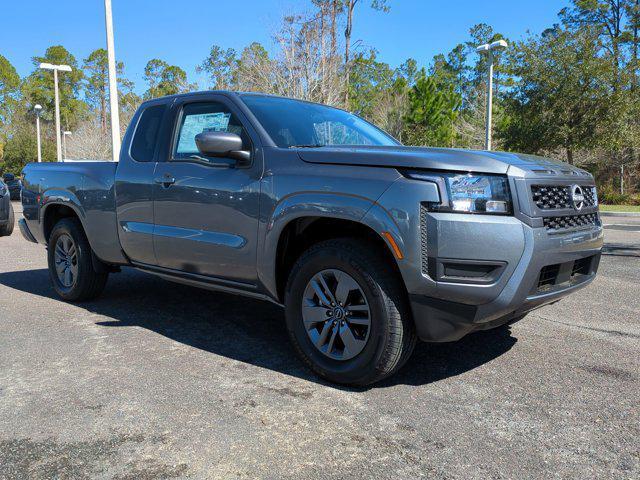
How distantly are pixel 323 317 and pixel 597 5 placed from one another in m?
47.4

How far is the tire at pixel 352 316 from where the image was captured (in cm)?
313

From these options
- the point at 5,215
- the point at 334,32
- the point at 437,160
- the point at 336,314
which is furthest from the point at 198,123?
the point at 334,32

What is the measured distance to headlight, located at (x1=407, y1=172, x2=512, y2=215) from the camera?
2.92m

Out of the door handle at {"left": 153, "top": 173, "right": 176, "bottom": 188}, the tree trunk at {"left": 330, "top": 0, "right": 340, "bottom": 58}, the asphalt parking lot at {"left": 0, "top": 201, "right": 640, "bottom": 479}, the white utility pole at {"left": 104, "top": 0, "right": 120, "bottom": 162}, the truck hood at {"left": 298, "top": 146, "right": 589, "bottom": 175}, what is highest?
the tree trunk at {"left": 330, "top": 0, "right": 340, "bottom": 58}

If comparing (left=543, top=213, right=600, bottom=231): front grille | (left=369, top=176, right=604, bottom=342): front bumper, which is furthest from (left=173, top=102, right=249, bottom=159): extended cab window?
(left=543, top=213, right=600, bottom=231): front grille

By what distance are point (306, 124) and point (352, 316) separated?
1.62 metres

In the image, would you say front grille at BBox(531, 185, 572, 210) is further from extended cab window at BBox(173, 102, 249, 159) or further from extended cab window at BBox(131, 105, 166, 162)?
extended cab window at BBox(131, 105, 166, 162)

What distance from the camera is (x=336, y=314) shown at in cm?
337

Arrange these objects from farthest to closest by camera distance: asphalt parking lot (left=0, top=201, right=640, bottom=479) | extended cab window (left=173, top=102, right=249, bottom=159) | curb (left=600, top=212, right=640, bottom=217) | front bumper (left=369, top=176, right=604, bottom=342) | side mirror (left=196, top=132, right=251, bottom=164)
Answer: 1. curb (left=600, top=212, right=640, bottom=217)
2. extended cab window (left=173, top=102, right=249, bottom=159)
3. side mirror (left=196, top=132, right=251, bottom=164)
4. front bumper (left=369, top=176, right=604, bottom=342)
5. asphalt parking lot (left=0, top=201, right=640, bottom=479)

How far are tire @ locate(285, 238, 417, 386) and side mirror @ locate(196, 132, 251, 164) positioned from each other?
0.85 meters

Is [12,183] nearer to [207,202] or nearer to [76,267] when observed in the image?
[76,267]

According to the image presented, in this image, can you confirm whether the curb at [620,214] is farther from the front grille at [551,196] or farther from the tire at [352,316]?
the tire at [352,316]

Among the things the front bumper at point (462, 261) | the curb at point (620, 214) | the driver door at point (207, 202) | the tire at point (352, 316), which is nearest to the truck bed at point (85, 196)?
the driver door at point (207, 202)

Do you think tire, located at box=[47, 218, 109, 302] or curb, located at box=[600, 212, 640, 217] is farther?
curb, located at box=[600, 212, 640, 217]
